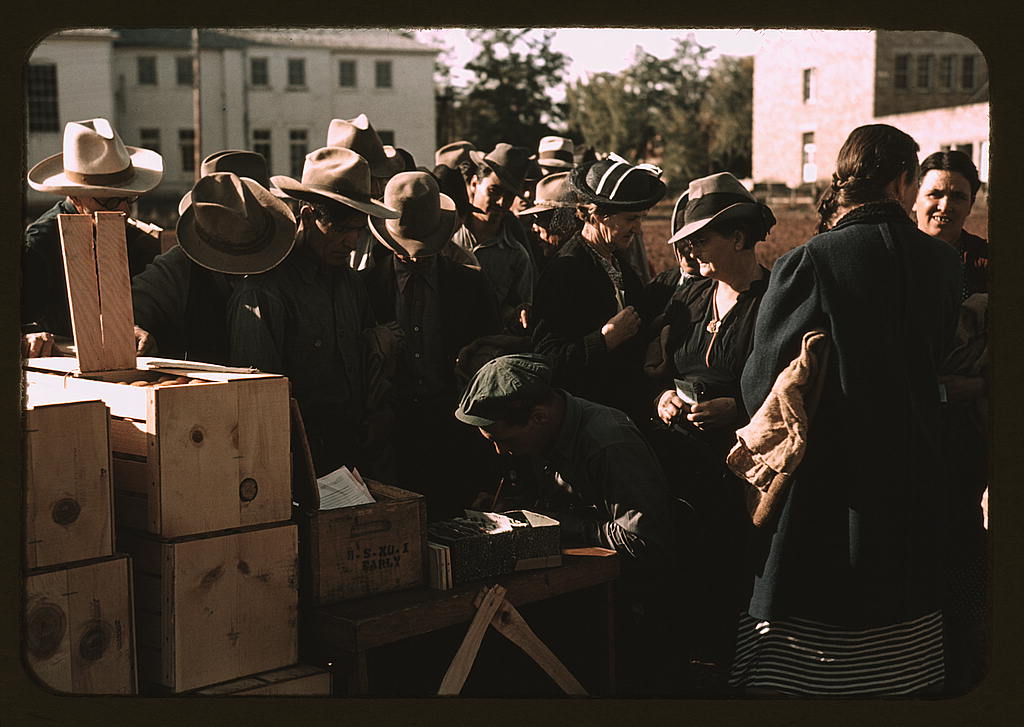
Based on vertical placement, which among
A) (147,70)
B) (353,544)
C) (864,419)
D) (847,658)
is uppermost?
(147,70)

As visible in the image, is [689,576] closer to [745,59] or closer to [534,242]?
[534,242]

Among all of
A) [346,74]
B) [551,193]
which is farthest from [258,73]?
[551,193]

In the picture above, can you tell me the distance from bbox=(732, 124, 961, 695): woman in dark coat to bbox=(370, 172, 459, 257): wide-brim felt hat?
1825 millimetres

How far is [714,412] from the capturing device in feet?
11.0

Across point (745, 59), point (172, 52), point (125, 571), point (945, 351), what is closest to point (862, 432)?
point (945, 351)

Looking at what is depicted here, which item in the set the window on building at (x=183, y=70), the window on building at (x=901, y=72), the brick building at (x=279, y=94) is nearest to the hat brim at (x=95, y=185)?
the window on building at (x=901, y=72)

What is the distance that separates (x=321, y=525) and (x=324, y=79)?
32.5 m

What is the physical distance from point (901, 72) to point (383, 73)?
49.0 feet

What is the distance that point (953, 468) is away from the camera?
3.31 m

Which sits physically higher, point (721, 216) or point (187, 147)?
point (187, 147)

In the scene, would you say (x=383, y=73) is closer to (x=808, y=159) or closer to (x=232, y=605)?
(x=808, y=159)

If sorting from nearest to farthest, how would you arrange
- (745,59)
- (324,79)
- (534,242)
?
(534,242), (324,79), (745,59)

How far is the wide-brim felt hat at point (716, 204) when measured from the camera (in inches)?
137

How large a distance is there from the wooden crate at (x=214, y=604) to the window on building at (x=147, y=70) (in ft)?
92.0
